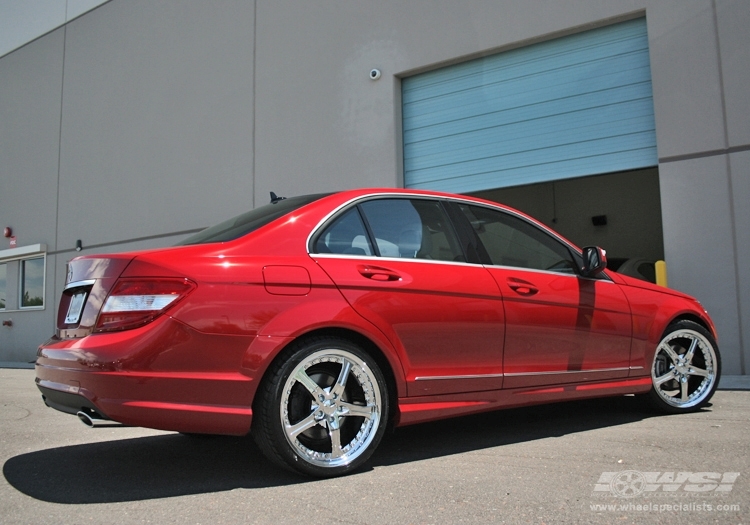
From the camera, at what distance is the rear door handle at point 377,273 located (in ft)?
11.7

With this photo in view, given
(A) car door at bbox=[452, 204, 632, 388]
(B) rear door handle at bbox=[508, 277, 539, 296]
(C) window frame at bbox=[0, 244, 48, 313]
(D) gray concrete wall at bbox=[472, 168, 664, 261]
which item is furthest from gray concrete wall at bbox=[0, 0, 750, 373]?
(D) gray concrete wall at bbox=[472, 168, 664, 261]

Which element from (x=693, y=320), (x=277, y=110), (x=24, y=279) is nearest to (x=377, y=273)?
(x=693, y=320)

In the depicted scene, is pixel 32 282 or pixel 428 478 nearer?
pixel 428 478

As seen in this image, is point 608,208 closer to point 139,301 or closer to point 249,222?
point 249,222

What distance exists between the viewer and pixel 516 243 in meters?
4.49

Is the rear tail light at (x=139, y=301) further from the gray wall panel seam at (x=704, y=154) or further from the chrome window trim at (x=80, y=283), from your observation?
the gray wall panel seam at (x=704, y=154)

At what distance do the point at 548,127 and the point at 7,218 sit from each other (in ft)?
49.5

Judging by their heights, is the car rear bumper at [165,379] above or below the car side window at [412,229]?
below

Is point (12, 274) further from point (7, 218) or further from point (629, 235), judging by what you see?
point (629, 235)

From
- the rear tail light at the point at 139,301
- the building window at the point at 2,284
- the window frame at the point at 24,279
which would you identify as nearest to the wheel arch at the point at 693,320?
the rear tail light at the point at 139,301

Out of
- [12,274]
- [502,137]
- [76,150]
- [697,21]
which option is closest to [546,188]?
[502,137]

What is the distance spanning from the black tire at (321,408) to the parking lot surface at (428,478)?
0.13 m

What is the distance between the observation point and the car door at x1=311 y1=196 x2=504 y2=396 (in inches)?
140

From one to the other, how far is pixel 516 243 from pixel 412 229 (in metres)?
0.87
